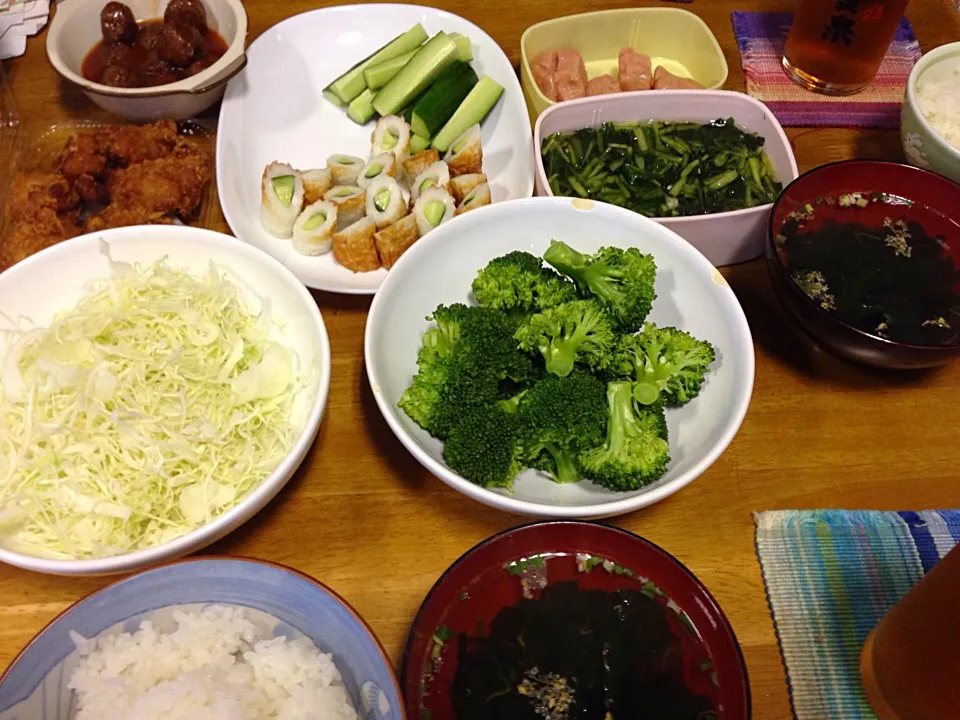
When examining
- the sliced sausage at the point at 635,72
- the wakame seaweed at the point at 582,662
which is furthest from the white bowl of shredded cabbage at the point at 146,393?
the sliced sausage at the point at 635,72

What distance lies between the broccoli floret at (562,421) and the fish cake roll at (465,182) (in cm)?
75

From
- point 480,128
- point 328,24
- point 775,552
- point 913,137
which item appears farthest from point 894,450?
point 328,24

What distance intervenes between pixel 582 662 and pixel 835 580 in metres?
0.61

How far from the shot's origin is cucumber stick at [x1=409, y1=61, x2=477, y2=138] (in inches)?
86.0

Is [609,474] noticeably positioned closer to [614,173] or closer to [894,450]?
[894,450]

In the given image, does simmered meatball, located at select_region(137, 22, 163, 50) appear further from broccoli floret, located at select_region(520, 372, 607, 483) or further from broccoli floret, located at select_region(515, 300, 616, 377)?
broccoli floret, located at select_region(520, 372, 607, 483)

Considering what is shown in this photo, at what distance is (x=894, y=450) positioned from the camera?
5.42 ft

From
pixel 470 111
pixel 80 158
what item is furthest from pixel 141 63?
pixel 470 111

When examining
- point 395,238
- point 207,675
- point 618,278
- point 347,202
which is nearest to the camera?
point 207,675

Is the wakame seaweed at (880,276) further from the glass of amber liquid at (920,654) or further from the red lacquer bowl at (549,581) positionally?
the red lacquer bowl at (549,581)

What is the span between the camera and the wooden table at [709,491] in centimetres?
142

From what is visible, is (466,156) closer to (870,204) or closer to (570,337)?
(570,337)

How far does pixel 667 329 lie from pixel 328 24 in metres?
1.63

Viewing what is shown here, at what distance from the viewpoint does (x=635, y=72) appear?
2.33m
